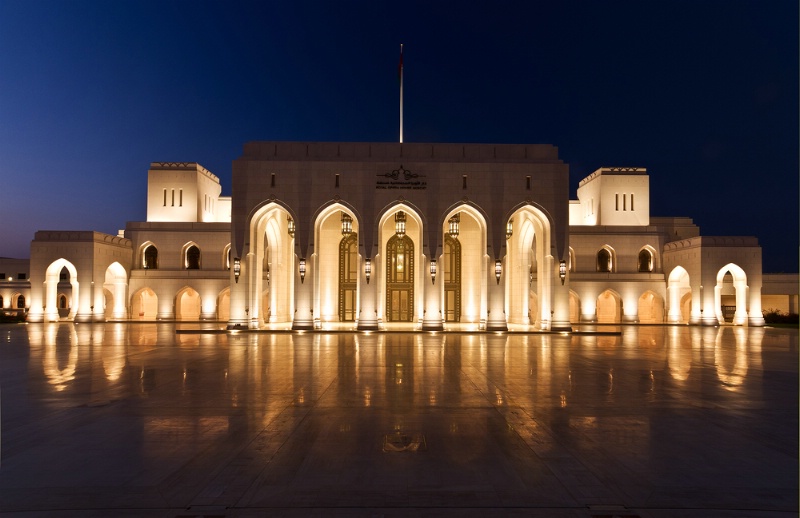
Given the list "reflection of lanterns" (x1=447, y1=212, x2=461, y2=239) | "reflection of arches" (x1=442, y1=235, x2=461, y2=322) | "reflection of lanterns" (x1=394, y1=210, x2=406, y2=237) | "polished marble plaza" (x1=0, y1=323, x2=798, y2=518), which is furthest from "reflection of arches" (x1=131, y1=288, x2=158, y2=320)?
"polished marble plaza" (x1=0, y1=323, x2=798, y2=518)

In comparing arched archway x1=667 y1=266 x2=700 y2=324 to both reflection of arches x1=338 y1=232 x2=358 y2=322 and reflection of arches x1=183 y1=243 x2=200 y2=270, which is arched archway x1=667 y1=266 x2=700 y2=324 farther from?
reflection of arches x1=183 y1=243 x2=200 y2=270

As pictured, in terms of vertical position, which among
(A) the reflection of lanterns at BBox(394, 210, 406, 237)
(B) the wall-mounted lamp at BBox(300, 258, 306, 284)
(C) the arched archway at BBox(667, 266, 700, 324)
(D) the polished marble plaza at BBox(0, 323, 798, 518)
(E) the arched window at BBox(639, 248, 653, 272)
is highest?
(A) the reflection of lanterns at BBox(394, 210, 406, 237)

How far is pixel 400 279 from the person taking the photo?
137 ft

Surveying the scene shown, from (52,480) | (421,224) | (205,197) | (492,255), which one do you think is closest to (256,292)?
(421,224)

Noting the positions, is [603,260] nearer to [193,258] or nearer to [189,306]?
[193,258]

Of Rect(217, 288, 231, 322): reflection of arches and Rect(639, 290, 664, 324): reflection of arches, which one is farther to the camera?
Rect(639, 290, 664, 324): reflection of arches

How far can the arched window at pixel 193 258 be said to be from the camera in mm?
47062

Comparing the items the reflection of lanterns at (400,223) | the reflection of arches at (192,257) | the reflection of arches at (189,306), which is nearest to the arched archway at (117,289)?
the reflection of arches at (189,306)

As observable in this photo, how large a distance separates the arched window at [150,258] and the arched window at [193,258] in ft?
8.13

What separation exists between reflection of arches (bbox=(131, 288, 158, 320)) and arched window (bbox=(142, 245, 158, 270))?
201 cm

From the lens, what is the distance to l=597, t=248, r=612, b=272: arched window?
47.5m

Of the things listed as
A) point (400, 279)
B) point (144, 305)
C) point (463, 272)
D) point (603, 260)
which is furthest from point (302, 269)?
point (603, 260)

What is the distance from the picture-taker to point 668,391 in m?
12.6

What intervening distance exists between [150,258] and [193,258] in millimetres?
3358
